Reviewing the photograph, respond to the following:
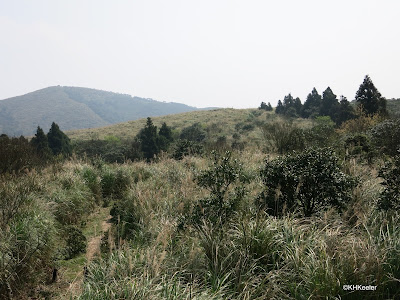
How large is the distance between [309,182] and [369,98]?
31457mm

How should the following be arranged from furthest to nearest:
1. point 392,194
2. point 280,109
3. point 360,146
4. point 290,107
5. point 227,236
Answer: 1. point 280,109
2. point 290,107
3. point 360,146
4. point 392,194
5. point 227,236

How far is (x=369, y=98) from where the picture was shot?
30453 millimetres

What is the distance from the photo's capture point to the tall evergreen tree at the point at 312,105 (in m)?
46.5

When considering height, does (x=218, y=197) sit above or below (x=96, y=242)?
above

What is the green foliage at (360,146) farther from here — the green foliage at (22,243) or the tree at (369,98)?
the tree at (369,98)

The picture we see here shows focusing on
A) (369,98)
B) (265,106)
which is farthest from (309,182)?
(265,106)

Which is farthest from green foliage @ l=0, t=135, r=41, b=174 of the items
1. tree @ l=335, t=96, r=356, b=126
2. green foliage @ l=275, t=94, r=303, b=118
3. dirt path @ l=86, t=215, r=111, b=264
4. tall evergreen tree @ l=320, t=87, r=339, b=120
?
green foliage @ l=275, t=94, r=303, b=118

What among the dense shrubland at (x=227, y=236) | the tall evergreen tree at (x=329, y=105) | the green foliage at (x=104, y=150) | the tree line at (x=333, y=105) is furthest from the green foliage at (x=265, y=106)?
the dense shrubland at (x=227, y=236)

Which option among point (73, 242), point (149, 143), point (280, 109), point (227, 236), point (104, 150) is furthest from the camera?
point (280, 109)

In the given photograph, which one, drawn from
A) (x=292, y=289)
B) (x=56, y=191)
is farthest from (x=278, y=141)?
(x=292, y=289)

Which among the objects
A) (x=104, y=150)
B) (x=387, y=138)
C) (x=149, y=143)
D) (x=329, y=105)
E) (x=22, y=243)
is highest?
(x=329, y=105)

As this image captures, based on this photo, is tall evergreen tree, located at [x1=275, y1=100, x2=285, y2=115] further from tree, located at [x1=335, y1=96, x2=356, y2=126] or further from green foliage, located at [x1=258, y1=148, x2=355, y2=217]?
green foliage, located at [x1=258, y1=148, x2=355, y2=217]

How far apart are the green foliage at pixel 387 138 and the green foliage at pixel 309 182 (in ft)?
24.4

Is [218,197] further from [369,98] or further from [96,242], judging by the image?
[369,98]
